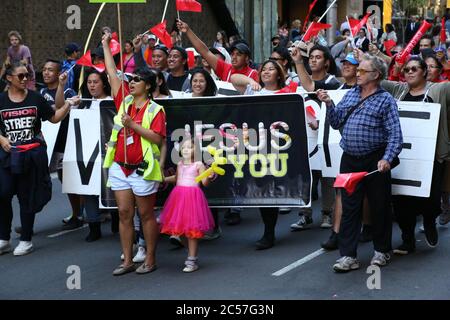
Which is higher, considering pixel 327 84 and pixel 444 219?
pixel 327 84

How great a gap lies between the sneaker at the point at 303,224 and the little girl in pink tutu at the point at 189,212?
172 centimetres

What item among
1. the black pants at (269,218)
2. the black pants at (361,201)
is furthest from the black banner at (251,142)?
the black pants at (361,201)

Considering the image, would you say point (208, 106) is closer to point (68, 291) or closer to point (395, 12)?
point (68, 291)

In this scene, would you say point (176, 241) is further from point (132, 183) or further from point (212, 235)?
point (132, 183)

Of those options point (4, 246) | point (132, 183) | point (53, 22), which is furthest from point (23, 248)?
point (53, 22)

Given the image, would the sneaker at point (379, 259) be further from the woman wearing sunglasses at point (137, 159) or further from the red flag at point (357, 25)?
the red flag at point (357, 25)

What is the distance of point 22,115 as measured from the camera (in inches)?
322

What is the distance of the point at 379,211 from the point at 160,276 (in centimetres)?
197

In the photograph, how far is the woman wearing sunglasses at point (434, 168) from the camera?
773 cm

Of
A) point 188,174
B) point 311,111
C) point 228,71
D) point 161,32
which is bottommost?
point 188,174

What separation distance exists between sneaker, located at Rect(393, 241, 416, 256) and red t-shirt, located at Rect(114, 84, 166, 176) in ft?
8.18

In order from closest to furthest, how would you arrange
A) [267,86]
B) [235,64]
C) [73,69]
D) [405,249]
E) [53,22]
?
[405,249] < [267,86] < [235,64] < [73,69] < [53,22]

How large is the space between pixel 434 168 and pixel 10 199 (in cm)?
411

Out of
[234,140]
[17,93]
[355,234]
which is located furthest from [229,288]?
[17,93]
